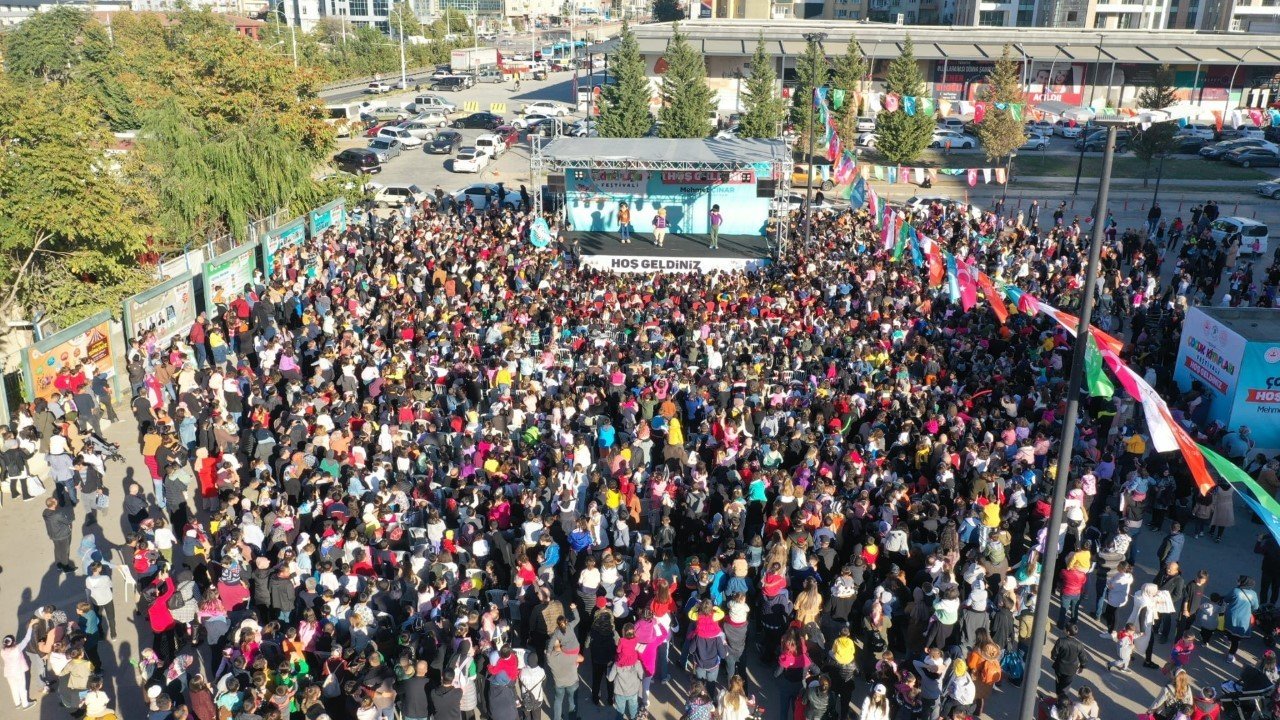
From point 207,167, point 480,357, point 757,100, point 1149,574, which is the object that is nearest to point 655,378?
point 480,357

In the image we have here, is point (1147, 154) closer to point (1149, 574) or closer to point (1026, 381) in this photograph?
point (1026, 381)

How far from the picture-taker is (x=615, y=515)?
1189 centimetres

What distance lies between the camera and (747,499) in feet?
40.8

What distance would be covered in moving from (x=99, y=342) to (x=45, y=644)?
10.1 m

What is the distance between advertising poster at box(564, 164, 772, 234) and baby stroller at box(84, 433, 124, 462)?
1647cm

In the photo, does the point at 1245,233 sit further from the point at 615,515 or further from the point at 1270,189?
the point at 615,515

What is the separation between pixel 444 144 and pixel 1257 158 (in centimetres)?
4071

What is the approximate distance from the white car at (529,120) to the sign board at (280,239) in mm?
28563

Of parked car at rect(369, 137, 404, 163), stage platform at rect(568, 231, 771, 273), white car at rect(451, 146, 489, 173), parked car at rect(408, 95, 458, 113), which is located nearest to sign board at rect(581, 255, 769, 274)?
stage platform at rect(568, 231, 771, 273)

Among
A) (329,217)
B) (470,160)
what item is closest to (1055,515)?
(329,217)

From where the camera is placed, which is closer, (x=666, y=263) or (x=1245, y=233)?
(x=666, y=263)

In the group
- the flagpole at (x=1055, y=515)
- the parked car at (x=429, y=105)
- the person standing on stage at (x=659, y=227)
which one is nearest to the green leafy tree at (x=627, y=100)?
the person standing on stage at (x=659, y=227)

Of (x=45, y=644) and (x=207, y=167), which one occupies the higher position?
(x=207, y=167)

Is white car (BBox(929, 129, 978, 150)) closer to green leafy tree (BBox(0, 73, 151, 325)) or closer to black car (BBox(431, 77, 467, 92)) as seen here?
green leafy tree (BBox(0, 73, 151, 325))
